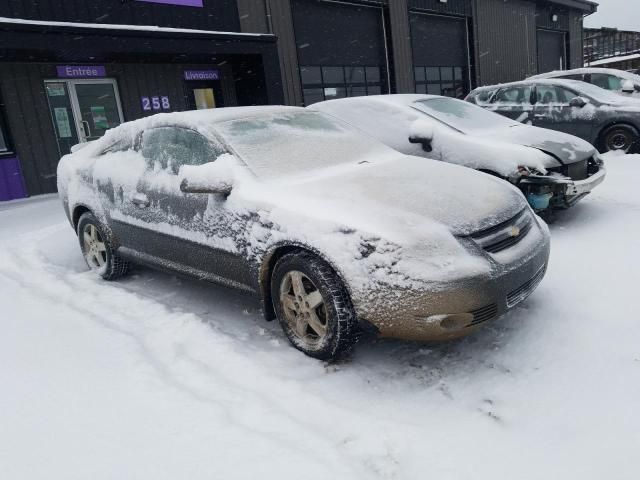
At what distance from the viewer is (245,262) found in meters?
3.19

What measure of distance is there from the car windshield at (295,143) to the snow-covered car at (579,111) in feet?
18.6

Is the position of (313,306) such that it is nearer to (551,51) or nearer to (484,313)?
(484,313)

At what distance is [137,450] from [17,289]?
9.06 ft

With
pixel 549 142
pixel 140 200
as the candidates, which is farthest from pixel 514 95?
pixel 140 200

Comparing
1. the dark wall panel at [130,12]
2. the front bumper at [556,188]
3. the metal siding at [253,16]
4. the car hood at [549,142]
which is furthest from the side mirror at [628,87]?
the dark wall panel at [130,12]

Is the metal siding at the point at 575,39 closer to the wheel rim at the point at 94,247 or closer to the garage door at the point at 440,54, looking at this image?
the garage door at the point at 440,54

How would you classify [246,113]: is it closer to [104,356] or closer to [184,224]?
[184,224]

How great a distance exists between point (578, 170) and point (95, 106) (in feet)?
31.2

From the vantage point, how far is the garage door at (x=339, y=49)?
13.8m

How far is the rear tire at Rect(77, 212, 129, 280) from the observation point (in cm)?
448

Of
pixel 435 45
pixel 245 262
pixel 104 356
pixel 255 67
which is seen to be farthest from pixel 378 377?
pixel 435 45

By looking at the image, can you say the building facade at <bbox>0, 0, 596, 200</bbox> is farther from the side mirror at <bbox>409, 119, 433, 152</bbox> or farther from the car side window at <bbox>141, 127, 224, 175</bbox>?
the side mirror at <bbox>409, 119, 433, 152</bbox>

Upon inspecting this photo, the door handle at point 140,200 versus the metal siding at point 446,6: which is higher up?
the metal siding at point 446,6

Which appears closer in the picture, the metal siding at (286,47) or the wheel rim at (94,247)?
the wheel rim at (94,247)
